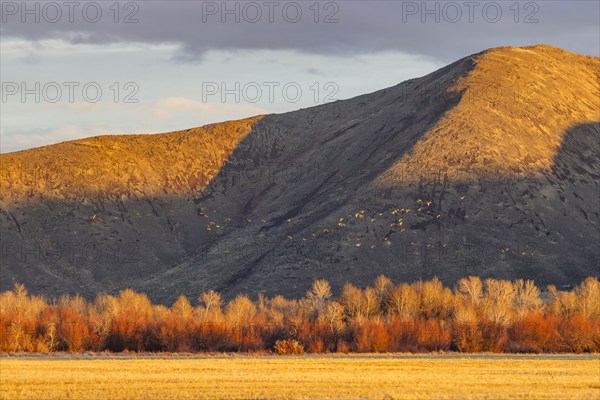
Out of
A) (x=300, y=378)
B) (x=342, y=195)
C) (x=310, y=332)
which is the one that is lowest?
(x=300, y=378)

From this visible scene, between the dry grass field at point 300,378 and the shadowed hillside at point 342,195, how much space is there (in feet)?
195

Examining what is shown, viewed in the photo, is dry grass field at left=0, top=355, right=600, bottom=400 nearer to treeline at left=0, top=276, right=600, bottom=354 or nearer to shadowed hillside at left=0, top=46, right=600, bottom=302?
treeline at left=0, top=276, right=600, bottom=354

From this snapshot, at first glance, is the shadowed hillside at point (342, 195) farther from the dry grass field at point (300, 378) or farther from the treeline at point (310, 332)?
the dry grass field at point (300, 378)

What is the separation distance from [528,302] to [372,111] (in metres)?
95.0

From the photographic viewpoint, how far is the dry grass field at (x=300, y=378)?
35594 millimetres

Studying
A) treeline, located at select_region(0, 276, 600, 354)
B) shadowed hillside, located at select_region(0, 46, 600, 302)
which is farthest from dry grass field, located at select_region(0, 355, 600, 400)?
shadowed hillside, located at select_region(0, 46, 600, 302)

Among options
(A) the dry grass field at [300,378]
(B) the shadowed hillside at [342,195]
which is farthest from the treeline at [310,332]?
(B) the shadowed hillside at [342,195]

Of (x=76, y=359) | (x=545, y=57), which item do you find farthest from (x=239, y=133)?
(x=76, y=359)

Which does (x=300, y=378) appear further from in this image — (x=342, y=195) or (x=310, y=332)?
(x=342, y=195)

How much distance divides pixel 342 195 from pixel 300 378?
9534 centimetres

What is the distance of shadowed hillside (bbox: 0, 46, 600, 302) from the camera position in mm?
117375

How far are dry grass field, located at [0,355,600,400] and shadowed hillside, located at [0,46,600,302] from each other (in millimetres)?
59543

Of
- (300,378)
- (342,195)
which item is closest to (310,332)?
(300,378)

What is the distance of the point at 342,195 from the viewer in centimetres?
13625
